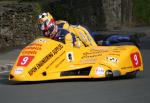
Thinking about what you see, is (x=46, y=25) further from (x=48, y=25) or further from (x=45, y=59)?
(x=45, y=59)

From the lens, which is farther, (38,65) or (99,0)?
(99,0)

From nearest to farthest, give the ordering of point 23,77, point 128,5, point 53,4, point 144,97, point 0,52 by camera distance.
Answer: point 144,97, point 23,77, point 0,52, point 53,4, point 128,5

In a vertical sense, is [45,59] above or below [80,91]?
above

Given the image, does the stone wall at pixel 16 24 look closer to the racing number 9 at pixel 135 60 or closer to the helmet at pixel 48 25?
the helmet at pixel 48 25

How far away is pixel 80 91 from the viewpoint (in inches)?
558

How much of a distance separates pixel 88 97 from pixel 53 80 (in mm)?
2891

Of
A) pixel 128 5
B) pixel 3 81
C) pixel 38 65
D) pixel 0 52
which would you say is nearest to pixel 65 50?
pixel 38 65

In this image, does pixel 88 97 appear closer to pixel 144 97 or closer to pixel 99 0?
pixel 144 97

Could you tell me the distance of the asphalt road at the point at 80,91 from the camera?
13.0 m

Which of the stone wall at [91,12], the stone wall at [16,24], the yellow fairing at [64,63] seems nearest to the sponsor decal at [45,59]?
the yellow fairing at [64,63]

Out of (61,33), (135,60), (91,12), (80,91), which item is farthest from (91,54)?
(91,12)

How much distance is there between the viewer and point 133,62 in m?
16.1

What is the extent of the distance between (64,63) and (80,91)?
68.0 inches

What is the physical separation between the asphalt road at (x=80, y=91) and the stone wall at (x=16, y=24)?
1052cm
